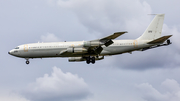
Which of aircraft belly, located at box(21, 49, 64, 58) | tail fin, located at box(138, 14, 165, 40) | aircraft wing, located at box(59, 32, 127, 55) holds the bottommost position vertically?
aircraft belly, located at box(21, 49, 64, 58)

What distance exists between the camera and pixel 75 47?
5859 centimetres

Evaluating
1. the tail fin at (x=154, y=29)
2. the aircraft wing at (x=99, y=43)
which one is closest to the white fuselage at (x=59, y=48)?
the aircraft wing at (x=99, y=43)

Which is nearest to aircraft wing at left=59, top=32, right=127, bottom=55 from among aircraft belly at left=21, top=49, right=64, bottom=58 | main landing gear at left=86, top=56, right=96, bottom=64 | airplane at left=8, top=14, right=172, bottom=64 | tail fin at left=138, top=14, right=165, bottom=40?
airplane at left=8, top=14, right=172, bottom=64

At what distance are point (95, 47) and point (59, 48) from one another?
689cm

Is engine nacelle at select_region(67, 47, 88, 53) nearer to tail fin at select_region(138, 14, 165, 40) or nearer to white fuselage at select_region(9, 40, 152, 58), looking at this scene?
white fuselage at select_region(9, 40, 152, 58)

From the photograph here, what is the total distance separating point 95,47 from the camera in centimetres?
5697

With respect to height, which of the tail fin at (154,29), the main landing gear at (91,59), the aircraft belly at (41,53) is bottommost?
the main landing gear at (91,59)

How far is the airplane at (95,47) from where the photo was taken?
57.2 metres

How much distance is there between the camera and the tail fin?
6031cm

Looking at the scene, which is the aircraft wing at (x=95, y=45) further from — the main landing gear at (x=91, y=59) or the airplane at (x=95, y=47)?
the main landing gear at (x=91, y=59)

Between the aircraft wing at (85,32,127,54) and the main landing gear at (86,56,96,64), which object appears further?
the main landing gear at (86,56,96,64)

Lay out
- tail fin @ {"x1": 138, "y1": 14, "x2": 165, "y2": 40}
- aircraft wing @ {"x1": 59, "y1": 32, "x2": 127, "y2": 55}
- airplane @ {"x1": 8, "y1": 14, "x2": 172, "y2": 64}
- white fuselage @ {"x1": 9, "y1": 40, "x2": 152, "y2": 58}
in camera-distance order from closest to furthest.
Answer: aircraft wing @ {"x1": 59, "y1": 32, "x2": 127, "y2": 55}
airplane @ {"x1": 8, "y1": 14, "x2": 172, "y2": 64}
white fuselage @ {"x1": 9, "y1": 40, "x2": 152, "y2": 58}
tail fin @ {"x1": 138, "y1": 14, "x2": 165, "y2": 40}

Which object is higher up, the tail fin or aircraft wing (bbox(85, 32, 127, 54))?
the tail fin

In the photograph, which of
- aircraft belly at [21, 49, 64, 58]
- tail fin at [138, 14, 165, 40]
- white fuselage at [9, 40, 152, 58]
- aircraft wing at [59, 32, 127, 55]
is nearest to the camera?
aircraft wing at [59, 32, 127, 55]
